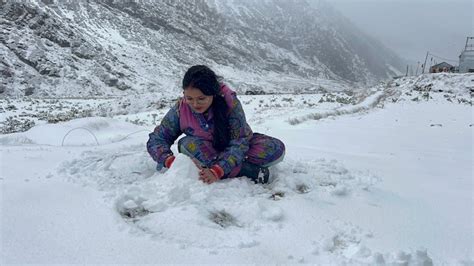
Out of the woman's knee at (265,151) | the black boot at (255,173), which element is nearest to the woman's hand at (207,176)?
the black boot at (255,173)

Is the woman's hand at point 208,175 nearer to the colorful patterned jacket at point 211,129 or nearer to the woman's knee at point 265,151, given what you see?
the colorful patterned jacket at point 211,129

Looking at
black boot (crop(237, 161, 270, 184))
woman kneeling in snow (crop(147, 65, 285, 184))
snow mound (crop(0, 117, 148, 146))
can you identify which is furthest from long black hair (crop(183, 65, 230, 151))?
snow mound (crop(0, 117, 148, 146))

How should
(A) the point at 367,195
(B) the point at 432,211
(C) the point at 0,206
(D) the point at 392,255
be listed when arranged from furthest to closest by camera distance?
(A) the point at 367,195
(B) the point at 432,211
(C) the point at 0,206
(D) the point at 392,255

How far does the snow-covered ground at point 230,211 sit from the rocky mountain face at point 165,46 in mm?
35911

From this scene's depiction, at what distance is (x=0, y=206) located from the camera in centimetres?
194

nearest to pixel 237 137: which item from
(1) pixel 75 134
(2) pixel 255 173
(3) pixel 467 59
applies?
(2) pixel 255 173

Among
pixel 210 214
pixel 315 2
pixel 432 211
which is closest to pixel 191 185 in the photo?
pixel 210 214

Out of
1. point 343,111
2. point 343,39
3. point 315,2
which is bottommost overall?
point 343,111

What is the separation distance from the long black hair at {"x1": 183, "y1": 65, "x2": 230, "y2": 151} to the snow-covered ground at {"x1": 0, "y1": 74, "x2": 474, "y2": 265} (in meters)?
0.37

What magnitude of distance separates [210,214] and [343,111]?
8492 mm

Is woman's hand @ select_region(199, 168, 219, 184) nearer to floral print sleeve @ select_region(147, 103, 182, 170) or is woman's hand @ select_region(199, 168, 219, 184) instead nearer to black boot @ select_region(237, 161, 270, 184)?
black boot @ select_region(237, 161, 270, 184)

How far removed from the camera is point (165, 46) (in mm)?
70500

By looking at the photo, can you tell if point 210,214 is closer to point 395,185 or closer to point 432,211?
point 432,211

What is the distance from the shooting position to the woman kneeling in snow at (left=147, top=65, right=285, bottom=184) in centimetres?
264
